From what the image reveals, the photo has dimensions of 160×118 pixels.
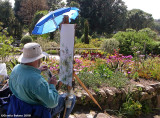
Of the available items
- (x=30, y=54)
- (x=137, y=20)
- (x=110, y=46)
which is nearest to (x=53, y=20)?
(x=30, y=54)

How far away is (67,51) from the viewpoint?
2.20m

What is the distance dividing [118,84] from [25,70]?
3.07m

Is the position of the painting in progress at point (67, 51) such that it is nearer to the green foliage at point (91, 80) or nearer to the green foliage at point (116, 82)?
the green foliage at point (91, 80)

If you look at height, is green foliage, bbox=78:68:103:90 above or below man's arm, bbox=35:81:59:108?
below

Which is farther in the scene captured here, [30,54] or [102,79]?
[102,79]

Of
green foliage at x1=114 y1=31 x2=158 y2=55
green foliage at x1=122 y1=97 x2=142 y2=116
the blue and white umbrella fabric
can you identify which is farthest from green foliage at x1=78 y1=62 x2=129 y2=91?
green foliage at x1=114 y1=31 x2=158 y2=55

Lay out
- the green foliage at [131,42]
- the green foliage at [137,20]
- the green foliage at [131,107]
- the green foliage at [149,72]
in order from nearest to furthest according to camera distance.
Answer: the green foliage at [131,107] < the green foliage at [149,72] < the green foliage at [131,42] < the green foliage at [137,20]

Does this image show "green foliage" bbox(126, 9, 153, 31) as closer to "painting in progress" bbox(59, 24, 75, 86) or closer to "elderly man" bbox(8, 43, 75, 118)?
"painting in progress" bbox(59, 24, 75, 86)

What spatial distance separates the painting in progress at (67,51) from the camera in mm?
2166

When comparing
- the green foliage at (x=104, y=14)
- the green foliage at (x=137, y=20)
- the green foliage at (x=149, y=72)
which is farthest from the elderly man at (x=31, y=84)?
the green foliage at (x=137, y=20)

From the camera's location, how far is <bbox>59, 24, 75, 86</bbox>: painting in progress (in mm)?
2166

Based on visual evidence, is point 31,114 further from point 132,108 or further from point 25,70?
point 132,108

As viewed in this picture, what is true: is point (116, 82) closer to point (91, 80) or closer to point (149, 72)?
point (91, 80)

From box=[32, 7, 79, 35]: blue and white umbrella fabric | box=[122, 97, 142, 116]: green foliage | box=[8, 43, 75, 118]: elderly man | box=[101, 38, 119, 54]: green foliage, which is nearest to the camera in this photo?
box=[8, 43, 75, 118]: elderly man
